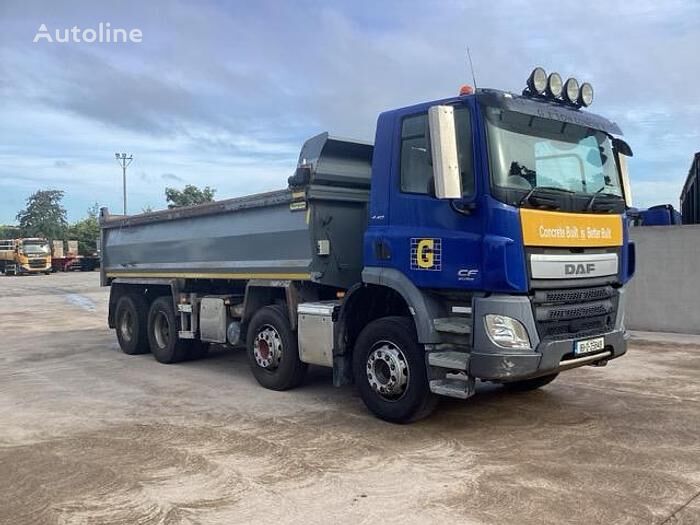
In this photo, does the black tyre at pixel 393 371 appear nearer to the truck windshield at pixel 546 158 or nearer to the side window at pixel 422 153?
the side window at pixel 422 153

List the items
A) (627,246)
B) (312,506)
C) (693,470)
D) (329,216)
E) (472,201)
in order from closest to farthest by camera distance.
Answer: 1. (312,506)
2. (693,470)
3. (472,201)
4. (627,246)
5. (329,216)

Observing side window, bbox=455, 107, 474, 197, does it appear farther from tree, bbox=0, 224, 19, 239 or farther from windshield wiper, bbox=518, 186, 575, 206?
tree, bbox=0, 224, 19, 239

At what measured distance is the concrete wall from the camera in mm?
12364

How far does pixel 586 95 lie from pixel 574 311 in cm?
221

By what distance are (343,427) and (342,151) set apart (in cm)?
306

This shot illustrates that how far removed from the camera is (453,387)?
5.66 metres

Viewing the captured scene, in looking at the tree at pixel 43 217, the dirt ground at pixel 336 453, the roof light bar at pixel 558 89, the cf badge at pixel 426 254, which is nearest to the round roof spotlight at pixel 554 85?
the roof light bar at pixel 558 89

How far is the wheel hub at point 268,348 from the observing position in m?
7.85

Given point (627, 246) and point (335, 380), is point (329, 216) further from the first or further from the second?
point (627, 246)

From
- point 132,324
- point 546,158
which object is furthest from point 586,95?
point 132,324

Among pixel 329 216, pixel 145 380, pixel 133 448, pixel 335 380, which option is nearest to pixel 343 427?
pixel 335 380

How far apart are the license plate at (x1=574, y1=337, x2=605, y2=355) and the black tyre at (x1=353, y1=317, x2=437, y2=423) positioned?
1335mm

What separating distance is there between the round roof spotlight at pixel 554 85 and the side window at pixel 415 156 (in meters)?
1.23

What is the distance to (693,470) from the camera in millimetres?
4938
